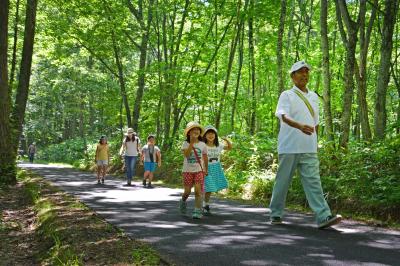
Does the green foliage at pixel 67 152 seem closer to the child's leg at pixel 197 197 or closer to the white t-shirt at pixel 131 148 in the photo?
the white t-shirt at pixel 131 148

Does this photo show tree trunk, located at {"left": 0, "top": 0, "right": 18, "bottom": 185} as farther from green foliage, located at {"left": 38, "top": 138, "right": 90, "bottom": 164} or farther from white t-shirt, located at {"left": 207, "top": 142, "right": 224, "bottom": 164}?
green foliage, located at {"left": 38, "top": 138, "right": 90, "bottom": 164}

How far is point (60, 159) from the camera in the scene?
151 ft

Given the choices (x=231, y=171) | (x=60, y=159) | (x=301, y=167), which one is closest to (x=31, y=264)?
(x=301, y=167)

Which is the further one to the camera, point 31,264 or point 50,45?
point 50,45

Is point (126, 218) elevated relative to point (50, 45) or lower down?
lower down

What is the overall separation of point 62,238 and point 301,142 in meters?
3.70

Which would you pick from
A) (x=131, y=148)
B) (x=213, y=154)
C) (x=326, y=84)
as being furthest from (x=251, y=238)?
(x=131, y=148)

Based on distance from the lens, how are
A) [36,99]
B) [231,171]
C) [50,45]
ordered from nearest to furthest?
[231,171], [50,45], [36,99]

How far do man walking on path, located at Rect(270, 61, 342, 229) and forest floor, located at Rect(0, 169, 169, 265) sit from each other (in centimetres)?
249

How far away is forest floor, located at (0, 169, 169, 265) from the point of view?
5.28m

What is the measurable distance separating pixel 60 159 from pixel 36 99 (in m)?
A: 12.1

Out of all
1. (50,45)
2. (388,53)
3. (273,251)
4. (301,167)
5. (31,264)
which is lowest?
(31,264)

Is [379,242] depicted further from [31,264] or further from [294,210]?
[31,264]

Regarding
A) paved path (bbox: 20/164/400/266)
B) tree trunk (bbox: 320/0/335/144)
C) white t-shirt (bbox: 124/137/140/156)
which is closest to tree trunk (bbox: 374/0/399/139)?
tree trunk (bbox: 320/0/335/144)
